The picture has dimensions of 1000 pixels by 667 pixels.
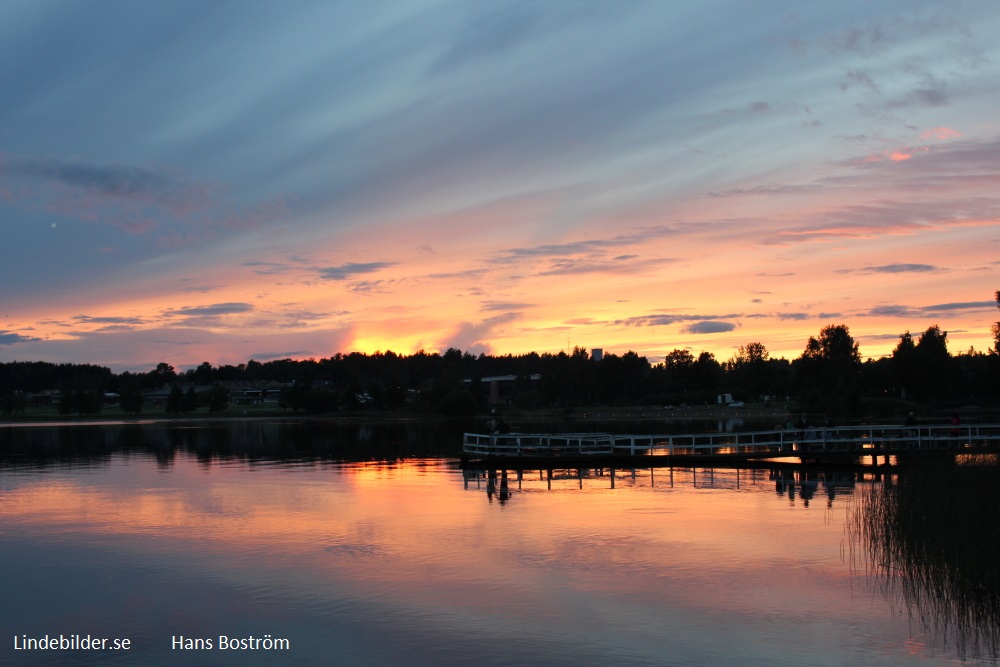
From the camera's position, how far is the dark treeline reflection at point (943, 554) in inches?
637

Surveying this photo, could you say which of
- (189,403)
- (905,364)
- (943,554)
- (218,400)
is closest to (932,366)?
(905,364)

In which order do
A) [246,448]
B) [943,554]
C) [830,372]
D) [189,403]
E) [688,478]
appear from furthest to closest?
1. [189,403]
2. [830,372]
3. [246,448]
4. [688,478]
5. [943,554]

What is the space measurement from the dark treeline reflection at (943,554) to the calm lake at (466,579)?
16cm

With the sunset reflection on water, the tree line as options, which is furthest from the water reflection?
the tree line

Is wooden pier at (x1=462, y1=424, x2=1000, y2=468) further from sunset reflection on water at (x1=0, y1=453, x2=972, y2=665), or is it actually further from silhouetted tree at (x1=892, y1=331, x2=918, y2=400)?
silhouetted tree at (x1=892, y1=331, x2=918, y2=400)

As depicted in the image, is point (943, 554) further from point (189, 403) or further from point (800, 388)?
point (189, 403)

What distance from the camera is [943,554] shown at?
1972 centimetres

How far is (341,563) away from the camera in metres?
22.2

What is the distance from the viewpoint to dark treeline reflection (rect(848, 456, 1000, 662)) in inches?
637

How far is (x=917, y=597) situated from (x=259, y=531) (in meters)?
17.8

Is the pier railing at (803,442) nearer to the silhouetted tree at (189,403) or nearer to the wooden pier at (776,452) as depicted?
the wooden pier at (776,452)

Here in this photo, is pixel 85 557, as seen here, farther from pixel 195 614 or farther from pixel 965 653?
pixel 965 653

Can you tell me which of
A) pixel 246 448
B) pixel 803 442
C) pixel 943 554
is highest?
pixel 803 442

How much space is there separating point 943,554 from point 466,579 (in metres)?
10.1
